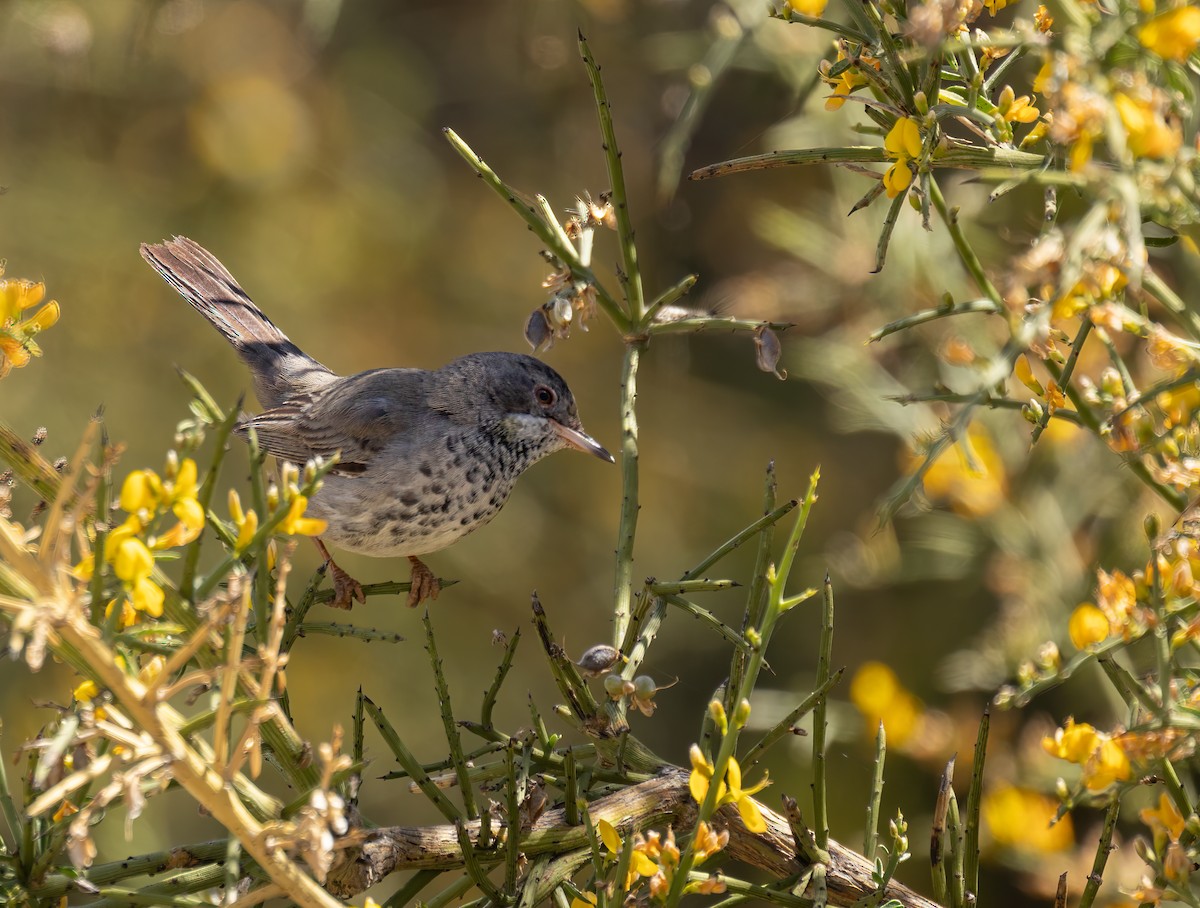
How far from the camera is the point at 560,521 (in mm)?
5973

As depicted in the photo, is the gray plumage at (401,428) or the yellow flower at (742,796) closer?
the yellow flower at (742,796)

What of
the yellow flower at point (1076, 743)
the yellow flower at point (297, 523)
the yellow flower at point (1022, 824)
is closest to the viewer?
the yellow flower at point (297, 523)

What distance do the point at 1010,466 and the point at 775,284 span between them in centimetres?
121

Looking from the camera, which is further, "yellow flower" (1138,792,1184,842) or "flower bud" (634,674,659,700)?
"flower bud" (634,674,659,700)

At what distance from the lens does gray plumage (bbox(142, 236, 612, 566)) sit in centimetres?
351

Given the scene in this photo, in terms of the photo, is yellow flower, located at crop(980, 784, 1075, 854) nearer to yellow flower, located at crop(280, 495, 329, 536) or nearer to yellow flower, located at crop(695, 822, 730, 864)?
yellow flower, located at crop(695, 822, 730, 864)

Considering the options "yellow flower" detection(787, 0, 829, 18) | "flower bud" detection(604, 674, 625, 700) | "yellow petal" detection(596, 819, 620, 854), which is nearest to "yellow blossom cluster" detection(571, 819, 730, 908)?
"yellow petal" detection(596, 819, 620, 854)

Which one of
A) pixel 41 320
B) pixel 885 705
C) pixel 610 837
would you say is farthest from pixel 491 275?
pixel 610 837

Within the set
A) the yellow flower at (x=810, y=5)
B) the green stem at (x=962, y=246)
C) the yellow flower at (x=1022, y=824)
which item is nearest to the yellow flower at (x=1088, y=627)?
the green stem at (x=962, y=246)

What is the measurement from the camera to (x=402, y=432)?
3.82 m

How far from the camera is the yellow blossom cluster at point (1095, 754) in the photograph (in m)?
1.41

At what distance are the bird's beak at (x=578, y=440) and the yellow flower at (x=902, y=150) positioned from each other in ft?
6.90

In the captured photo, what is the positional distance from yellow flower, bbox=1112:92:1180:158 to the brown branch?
101cm

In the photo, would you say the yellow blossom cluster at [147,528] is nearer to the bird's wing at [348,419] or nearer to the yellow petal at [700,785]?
the yellow petal at [700,785]
